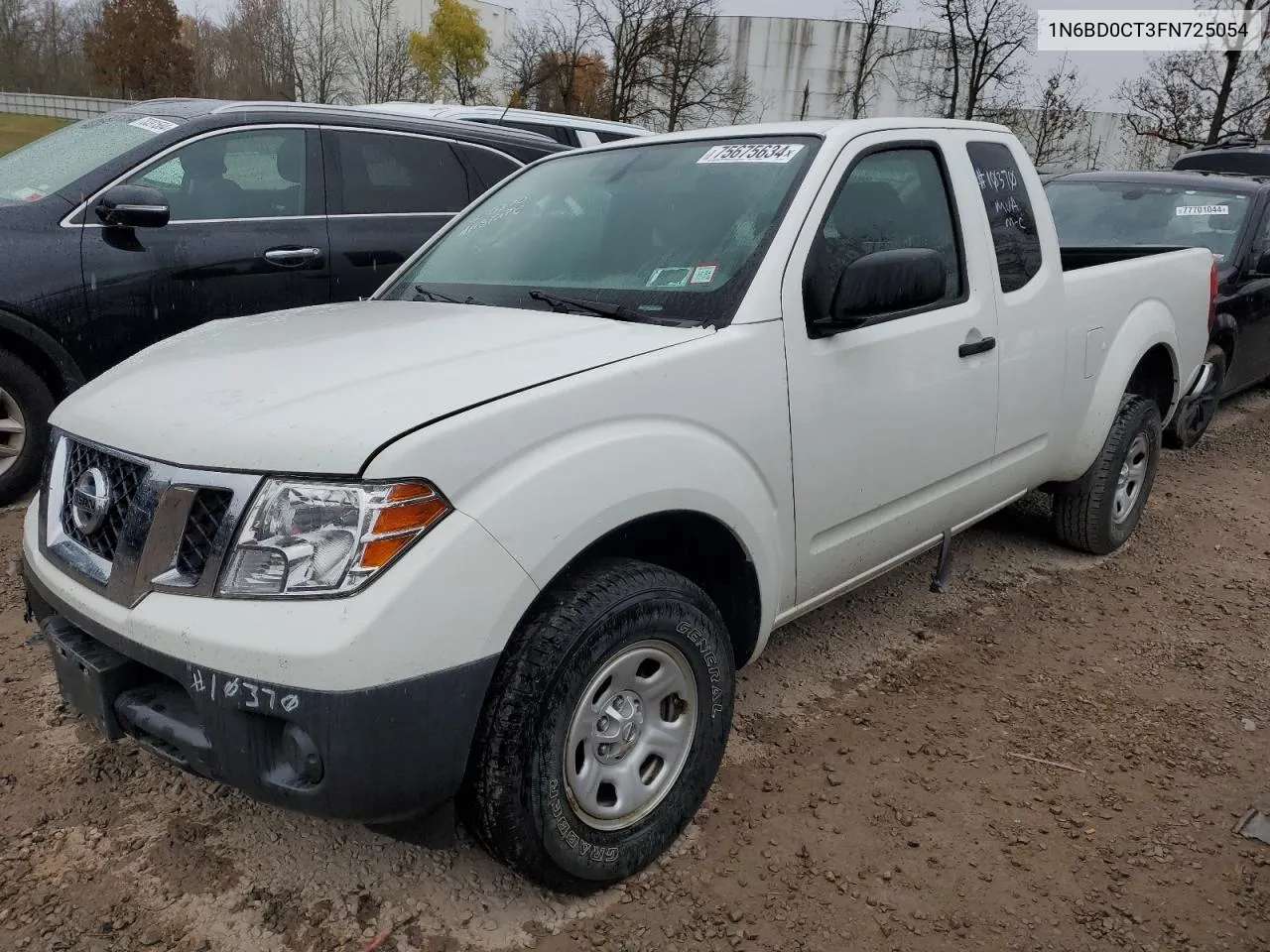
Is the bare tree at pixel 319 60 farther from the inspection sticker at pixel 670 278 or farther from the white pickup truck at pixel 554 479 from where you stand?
the inspection sticker at pixel 670 278

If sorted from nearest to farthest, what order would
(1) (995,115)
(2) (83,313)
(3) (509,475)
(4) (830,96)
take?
(3) (509,475)
(2) (83,313)
(1) (995,115)
(4) (830,96)

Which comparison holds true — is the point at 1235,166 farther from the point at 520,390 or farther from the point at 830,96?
the point at 830,96

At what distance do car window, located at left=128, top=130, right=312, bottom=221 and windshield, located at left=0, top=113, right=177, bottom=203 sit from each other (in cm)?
17

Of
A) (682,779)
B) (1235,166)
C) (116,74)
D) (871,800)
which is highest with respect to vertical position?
(116,74)

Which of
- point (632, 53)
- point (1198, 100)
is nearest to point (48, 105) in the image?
point (632, 53)

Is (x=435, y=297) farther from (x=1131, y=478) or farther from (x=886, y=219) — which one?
(x=1131, y=478)

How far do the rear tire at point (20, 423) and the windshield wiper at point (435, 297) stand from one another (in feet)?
7.38

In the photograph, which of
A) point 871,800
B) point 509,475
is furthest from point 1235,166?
point 509,475

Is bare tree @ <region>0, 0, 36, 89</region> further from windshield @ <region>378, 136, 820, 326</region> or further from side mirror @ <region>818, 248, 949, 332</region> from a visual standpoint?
side mirror @ <region>818, 248, 949, 332</region>

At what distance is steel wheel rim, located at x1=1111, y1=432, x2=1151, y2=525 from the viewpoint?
4.51 metres

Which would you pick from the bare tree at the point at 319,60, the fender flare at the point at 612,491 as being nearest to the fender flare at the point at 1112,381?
the fender flare at the point at 612,491

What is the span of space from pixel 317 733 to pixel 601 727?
69 centimetres

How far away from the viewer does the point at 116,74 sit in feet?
147

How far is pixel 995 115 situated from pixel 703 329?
33087 mm
